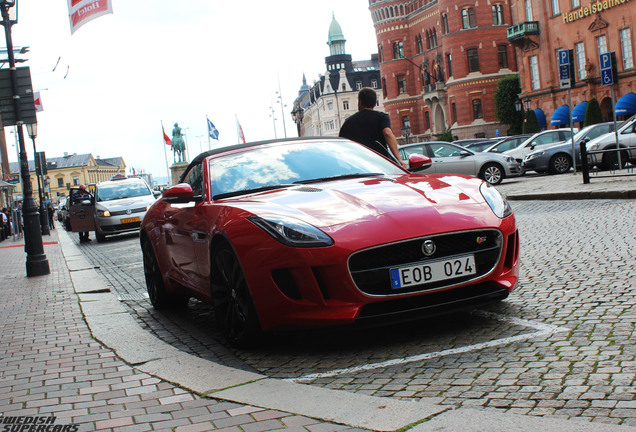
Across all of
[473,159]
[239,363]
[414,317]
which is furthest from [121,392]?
[473,159]

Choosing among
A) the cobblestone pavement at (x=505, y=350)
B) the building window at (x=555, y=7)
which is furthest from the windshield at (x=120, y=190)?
the building window at (x=555, y=7)

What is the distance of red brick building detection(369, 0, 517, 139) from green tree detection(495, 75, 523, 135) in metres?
1.40

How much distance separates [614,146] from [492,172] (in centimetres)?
357

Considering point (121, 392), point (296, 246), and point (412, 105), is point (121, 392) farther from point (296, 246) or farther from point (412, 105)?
point (412, 105)

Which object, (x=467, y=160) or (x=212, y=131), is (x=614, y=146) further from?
(x=212, y=131)

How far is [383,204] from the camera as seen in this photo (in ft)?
15.6

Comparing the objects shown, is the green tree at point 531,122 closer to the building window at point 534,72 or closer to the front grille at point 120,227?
the building window at point 534,72

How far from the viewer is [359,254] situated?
14.5ft

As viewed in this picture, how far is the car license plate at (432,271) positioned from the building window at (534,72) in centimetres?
5257

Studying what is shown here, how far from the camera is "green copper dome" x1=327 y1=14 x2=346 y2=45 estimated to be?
471 ft

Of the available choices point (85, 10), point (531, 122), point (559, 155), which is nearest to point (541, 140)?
point (559, 155)

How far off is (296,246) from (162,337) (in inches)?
75.8

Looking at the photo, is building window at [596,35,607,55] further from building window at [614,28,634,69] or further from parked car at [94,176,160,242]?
parked car at [94,176,160,242]

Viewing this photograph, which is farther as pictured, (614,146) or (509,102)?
(509,102)
